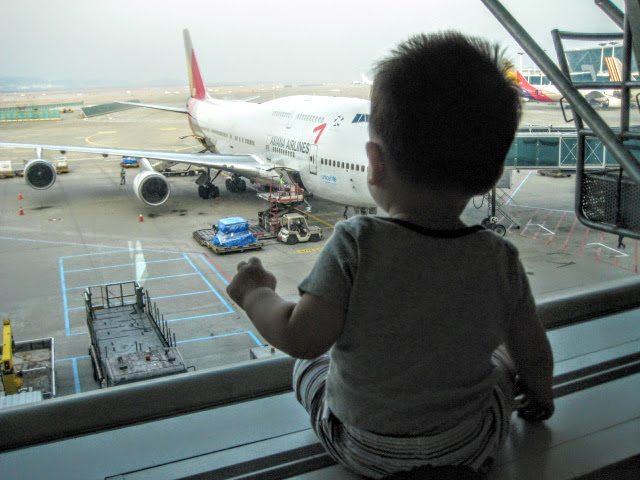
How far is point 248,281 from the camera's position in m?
0.97

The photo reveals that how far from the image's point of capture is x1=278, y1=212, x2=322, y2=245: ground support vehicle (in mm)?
6203

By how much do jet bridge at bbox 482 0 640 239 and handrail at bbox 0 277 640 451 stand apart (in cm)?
99

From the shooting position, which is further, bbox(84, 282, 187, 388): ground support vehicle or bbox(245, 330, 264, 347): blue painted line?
bbox(245, 330, 264, 347): blue painted line

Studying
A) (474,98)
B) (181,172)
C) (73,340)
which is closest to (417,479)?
(474,98)

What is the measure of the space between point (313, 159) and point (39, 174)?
13.4 feet

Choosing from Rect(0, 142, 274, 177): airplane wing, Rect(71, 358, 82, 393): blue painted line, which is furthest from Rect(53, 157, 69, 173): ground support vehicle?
Rect(71, 358, 82, 393): blue painted line

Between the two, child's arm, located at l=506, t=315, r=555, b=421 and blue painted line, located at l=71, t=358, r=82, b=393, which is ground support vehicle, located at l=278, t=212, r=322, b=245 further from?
child's arm, located at l=506, t=315, r=555, b=421

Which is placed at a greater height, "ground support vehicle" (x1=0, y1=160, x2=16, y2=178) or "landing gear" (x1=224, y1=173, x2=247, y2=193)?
"ground support vehicle" (x1=0, y1=160, x2=16, y2=178)

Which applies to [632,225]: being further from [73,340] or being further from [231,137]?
[231,137]

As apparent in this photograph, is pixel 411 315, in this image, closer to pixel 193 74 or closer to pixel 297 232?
pixel 297 232

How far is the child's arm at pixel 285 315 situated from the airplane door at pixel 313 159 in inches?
309

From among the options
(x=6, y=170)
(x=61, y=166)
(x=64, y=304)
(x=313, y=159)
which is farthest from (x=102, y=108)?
(x=64, y=304)

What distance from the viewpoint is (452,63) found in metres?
0.81

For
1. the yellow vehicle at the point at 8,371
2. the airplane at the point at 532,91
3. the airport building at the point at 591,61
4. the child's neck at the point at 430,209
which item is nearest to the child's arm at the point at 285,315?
the child's neck at the point at 430,209
